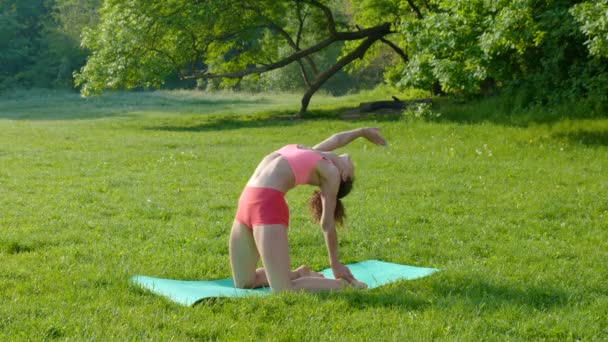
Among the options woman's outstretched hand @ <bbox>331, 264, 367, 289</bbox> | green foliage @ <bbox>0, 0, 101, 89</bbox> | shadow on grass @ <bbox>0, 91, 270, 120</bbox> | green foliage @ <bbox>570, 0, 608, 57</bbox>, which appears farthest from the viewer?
green foliage @ <bbox>0, 0, 101, 89</bbox>

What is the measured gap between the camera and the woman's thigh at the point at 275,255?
595cm

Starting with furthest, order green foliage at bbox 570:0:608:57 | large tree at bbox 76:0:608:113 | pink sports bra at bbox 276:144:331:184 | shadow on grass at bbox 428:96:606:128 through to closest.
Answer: shadow on grass at bbox 428:96:606:128 → large tree at bbox 76:0:608:113 → green foliage at bbox 570:0:608:57 → pink sports bra at bbox 276:144:331:184

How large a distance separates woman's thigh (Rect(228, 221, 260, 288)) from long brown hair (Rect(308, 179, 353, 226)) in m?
0.68

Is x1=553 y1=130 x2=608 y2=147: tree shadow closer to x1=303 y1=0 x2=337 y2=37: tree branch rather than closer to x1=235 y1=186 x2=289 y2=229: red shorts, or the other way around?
x1=235 y1=186 x2=289 y2=229: red shorts

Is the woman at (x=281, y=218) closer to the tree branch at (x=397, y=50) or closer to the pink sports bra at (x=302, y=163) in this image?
the pink sports bra at (x=302, y=163)

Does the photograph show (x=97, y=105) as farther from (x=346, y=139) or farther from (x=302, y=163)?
(x=302, y=163)

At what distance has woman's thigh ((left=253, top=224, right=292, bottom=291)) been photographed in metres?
5.95

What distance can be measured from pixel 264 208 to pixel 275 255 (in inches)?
15.7

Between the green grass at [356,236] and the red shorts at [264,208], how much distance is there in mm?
662

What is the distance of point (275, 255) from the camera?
5.95 metres

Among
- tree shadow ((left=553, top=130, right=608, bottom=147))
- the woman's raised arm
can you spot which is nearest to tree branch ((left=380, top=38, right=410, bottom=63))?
tree shadow ((left=553, top=130, right=608, bottom=147))

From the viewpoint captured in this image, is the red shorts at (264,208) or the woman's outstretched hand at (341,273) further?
the woman's outstretched hand at (341,273)

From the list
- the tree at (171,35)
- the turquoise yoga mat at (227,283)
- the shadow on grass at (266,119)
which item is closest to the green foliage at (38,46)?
the shadow on grass at (266,119)

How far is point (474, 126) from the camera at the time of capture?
1905cm
